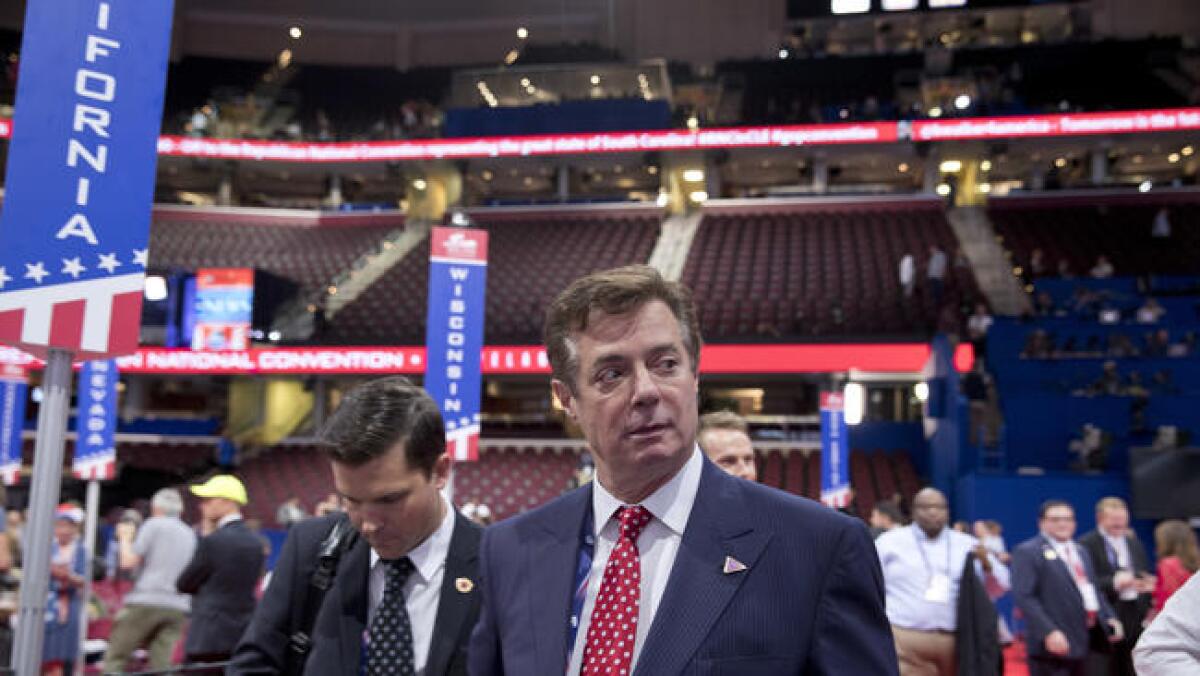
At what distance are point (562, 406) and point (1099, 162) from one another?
92.7 ft

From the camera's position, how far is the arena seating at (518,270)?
840 inches

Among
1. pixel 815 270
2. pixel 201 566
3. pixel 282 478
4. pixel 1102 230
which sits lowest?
pixel 282 478

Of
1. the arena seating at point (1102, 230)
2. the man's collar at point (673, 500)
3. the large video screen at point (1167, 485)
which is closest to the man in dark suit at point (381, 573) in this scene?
the man's collar at point (673, 500)

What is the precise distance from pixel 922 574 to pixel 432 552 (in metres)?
4.31

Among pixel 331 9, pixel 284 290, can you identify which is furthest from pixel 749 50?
pixel 284 290

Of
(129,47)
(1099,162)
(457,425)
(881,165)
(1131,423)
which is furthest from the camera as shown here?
(881,165)

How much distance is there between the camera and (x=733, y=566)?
1.77 meters

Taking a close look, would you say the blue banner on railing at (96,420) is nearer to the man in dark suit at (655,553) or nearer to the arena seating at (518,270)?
the man in dark suit at (655,553)

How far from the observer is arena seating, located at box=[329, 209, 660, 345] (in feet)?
70.0

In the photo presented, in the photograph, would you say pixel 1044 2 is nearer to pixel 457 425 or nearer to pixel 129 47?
pixel 457 425

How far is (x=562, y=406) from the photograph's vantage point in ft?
7.08

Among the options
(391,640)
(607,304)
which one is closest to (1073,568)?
(391,640)

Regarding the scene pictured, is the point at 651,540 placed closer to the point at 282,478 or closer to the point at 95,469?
the point at 95,469

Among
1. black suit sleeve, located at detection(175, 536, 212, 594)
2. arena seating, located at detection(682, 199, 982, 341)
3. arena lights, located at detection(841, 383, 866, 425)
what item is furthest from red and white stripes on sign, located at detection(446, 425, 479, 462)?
arena lights, located at detection(841, 383, 866, 425)
